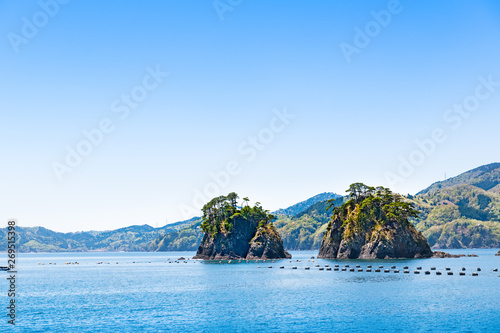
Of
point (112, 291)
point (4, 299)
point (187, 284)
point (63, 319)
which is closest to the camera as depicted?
point (63, 319)

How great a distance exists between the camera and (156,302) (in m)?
91.2

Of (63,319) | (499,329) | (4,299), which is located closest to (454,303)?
(499,329)

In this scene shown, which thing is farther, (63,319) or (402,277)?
(402,277)

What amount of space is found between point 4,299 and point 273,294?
201 ft

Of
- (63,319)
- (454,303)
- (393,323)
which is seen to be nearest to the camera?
(393,323)

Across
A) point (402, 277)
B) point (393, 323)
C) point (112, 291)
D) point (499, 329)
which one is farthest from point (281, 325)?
point (402, 277)

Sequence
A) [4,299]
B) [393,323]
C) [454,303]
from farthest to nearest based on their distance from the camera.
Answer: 1. [4,299]
2. [454,303]
3. [393,323]

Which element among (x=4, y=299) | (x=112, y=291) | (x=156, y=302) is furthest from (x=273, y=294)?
(x=4, y=299)

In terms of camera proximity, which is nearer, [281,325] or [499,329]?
[499,329]

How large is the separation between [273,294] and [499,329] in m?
50.9

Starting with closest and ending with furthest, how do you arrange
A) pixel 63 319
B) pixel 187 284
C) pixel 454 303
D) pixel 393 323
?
pixel 393 323, pixel 63 319, pixel 454 303, pixel 187 284

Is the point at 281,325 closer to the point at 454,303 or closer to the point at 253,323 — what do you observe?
the point at 253,323

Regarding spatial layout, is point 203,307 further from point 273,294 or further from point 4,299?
point 4,299

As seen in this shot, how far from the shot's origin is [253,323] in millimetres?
67688
